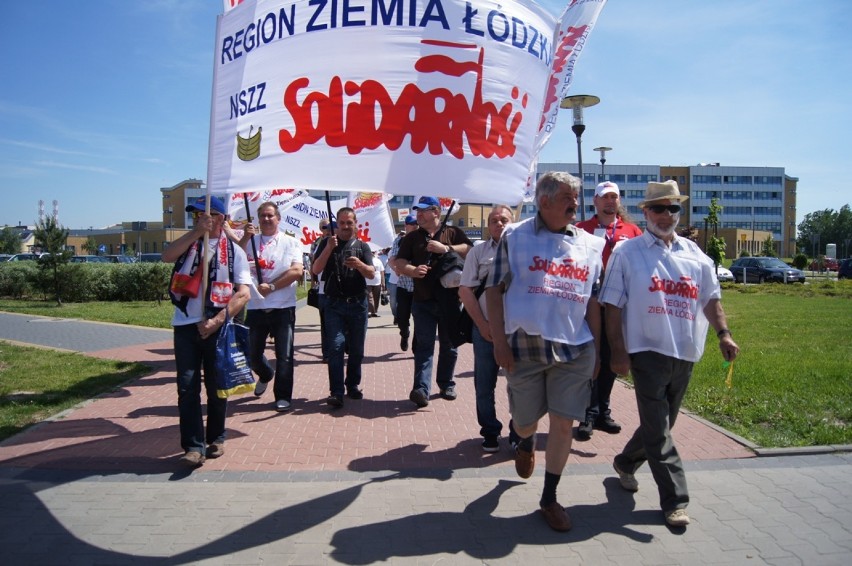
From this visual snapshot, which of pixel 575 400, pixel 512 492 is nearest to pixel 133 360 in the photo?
pixel 512 492

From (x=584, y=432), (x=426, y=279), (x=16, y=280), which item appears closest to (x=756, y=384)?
(x=584, y=432)

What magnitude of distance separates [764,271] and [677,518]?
120 ft

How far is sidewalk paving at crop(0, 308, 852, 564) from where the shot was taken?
333cm

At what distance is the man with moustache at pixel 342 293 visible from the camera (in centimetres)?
616

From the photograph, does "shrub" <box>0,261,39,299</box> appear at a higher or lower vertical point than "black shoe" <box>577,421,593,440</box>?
higher

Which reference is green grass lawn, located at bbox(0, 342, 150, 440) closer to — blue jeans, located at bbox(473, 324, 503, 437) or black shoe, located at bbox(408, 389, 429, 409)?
black shoe, located at bbox(408, 389, 429, 409)

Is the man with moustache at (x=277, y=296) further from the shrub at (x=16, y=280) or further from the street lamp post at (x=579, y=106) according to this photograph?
the shrub at (x=16, y=280)

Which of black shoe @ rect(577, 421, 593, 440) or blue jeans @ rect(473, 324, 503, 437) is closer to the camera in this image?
blue jeans @ rect(473, 324, 503, 437)

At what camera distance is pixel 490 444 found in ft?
16.3

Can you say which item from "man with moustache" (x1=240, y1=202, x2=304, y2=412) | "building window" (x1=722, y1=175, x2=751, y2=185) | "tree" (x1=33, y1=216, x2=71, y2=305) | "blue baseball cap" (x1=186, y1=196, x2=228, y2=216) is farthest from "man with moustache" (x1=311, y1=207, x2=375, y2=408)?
"building window" (x1=722, y1=175, x2=751, y2=185)

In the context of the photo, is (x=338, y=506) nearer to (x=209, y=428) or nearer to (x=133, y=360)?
(x=209, y=428)

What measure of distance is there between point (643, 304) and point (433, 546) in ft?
6.12

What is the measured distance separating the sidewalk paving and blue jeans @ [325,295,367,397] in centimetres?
38

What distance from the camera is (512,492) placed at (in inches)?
162
